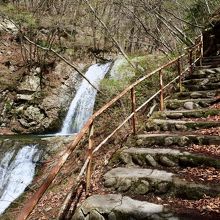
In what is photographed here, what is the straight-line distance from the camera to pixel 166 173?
5.38 metres

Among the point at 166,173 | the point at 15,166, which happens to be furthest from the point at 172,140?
the point at 15,166

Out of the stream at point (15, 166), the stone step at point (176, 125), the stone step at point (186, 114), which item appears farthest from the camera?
the stream at point (15, 166)

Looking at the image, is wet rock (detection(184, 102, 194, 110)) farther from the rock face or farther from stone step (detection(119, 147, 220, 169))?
the rock face

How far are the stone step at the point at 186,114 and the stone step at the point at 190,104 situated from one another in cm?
51

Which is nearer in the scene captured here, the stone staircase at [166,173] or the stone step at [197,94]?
the stone staircase at [166,173]

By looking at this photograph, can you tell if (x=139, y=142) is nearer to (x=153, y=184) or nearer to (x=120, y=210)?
(x=153, y=184)

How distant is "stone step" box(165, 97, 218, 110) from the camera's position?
27.7ft

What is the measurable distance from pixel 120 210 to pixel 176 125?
3.01 meters

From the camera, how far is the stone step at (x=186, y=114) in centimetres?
762

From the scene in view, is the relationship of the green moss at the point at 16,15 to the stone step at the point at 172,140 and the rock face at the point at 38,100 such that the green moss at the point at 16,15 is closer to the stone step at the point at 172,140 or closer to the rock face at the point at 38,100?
the rock face at the point at 38,100

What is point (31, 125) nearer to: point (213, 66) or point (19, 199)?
point (19, 199)

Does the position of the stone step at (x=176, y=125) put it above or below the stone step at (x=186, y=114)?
below

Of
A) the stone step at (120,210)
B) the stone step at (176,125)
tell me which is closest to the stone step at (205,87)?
the stone step at (176,125)

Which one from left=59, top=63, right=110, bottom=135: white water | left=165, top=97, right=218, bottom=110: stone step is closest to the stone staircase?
left=165, top=97, right=218, bottom=110: stone step
